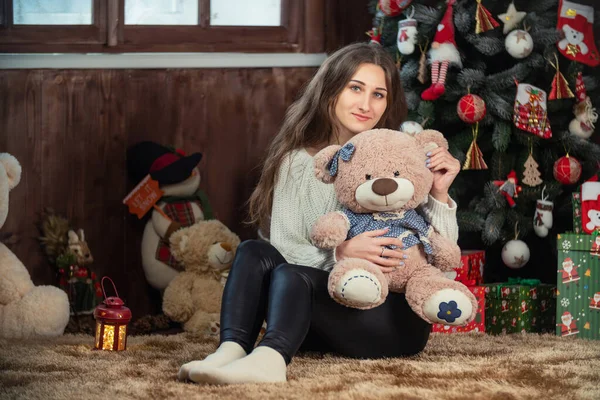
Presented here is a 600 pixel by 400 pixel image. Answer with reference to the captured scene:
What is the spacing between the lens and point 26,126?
2.78 meters

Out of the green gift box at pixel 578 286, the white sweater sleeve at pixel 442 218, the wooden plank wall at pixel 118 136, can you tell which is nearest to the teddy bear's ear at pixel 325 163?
the white sweater sleeve at pixel 442 218

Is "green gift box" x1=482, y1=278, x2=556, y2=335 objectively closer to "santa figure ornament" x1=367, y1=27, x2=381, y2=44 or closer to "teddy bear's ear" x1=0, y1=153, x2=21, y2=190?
"santa figure ornament" x1=367, y1=27, x2=381, y2=44

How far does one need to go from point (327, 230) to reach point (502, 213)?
1039 millimetres

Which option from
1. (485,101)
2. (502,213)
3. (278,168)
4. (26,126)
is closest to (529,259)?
(502,213)

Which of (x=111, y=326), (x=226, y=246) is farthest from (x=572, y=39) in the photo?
(x=111, y=326)

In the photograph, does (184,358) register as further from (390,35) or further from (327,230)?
(390,35)

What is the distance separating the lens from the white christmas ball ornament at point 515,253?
8.98 feet

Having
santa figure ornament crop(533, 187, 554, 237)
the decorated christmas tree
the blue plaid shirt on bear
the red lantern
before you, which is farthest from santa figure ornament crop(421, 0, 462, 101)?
the red lantern

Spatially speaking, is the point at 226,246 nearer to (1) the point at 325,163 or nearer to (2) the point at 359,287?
(1) the point at 325,163

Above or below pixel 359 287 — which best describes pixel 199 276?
below

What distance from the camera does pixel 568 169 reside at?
2658 mm

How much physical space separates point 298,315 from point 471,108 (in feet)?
3.67

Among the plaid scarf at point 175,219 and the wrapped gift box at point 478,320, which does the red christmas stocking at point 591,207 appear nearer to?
the wrapped gift box at point 478,320

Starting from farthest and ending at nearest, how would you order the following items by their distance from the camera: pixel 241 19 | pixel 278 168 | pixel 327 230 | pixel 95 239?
pixel 241 19 < pixel 95 239 < pixel 278 168 < pixel 327 230
